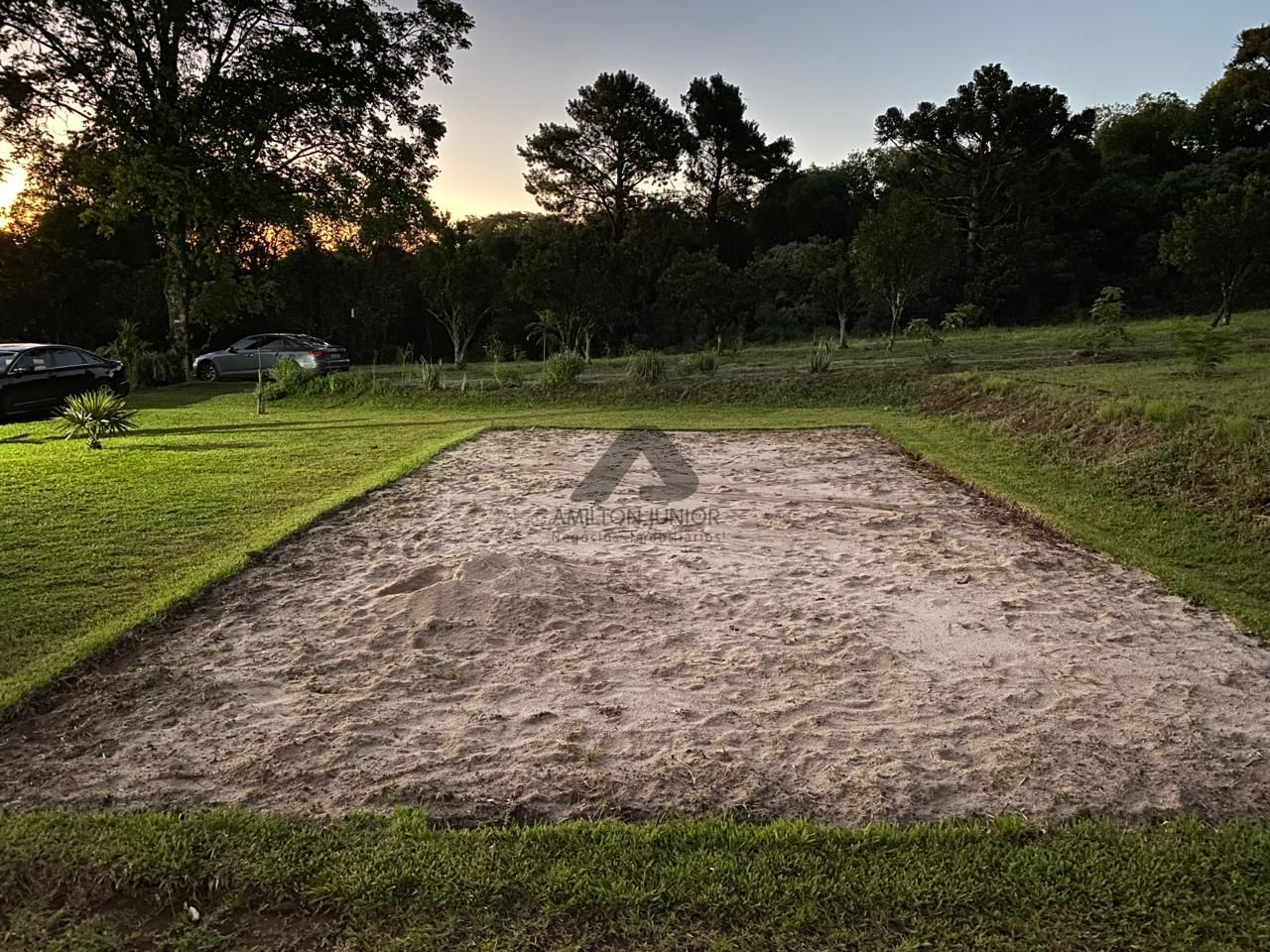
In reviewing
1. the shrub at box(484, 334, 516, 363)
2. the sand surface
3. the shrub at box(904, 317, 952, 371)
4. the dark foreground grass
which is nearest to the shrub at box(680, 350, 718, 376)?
the shrub at box(904, 317, 952, 371)

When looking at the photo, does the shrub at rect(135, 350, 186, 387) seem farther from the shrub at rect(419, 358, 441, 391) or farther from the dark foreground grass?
the dark foreground grass

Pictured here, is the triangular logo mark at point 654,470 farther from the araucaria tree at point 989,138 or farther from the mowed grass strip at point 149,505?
the araucaria tree at point 989,138

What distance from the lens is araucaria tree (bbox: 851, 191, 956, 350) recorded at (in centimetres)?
1881

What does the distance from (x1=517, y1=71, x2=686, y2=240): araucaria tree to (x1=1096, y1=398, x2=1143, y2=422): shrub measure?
3004 cm

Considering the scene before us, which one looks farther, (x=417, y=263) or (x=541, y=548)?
(x=417, y=263)

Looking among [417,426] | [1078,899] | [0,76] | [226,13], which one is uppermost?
[226,13]

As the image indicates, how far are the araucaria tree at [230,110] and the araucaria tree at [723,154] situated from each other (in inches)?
745

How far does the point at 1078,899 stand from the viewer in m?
2.52

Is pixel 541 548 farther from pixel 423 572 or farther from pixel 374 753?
pixel 374 753

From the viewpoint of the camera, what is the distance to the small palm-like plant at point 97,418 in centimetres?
1077

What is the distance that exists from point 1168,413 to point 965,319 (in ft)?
62.7

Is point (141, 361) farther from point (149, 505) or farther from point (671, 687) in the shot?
point (671, 687)

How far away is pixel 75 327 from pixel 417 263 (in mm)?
11894

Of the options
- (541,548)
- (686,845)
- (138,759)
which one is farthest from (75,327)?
(686,845)
